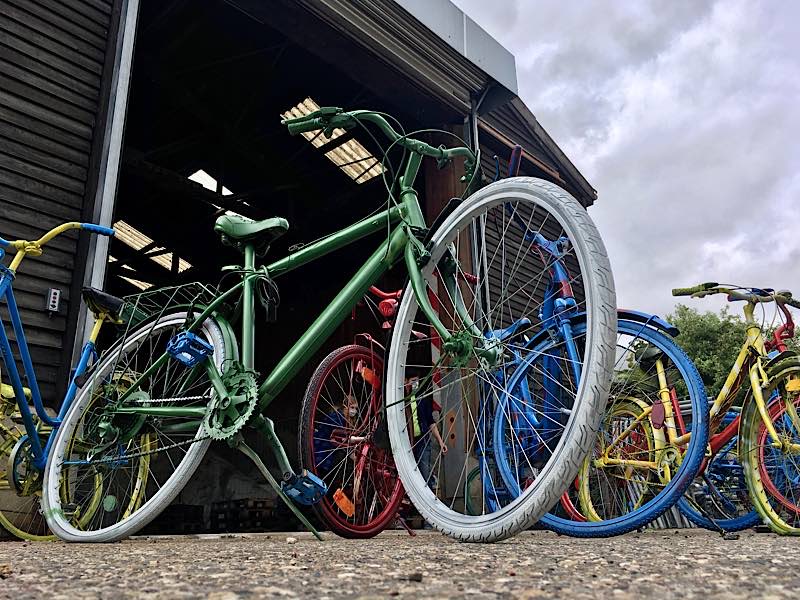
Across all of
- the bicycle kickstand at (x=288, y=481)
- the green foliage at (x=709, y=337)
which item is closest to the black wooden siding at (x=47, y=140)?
the bicycle kickstand at (x=288, y=481)

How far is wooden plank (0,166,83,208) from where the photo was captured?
307cm

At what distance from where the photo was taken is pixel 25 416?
2285 millimetres

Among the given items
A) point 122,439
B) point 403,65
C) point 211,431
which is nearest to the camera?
point 211,431

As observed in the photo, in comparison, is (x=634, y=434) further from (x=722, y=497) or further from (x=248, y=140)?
(x=248, y=140)

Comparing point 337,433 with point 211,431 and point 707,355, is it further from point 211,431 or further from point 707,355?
point 707,355

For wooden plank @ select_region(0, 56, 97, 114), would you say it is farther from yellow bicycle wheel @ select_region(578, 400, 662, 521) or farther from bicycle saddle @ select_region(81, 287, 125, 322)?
yellow bicycle wheel @ select_region(578, 400, 662, 521)

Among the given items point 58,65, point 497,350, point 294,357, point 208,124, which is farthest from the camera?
point 208,124

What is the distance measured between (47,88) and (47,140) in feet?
0.98

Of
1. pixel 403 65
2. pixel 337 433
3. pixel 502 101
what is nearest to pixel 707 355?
pixel 502 101

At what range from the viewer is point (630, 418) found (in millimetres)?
3047

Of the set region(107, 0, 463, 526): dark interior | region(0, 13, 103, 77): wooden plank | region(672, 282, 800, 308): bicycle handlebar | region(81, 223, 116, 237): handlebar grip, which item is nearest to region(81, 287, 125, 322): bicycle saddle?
region(81, 223, 116, 237): handlebar grip

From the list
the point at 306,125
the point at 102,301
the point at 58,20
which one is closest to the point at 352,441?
the point at 102,301

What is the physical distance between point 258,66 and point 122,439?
4.90 m

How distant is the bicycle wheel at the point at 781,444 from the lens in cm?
229
